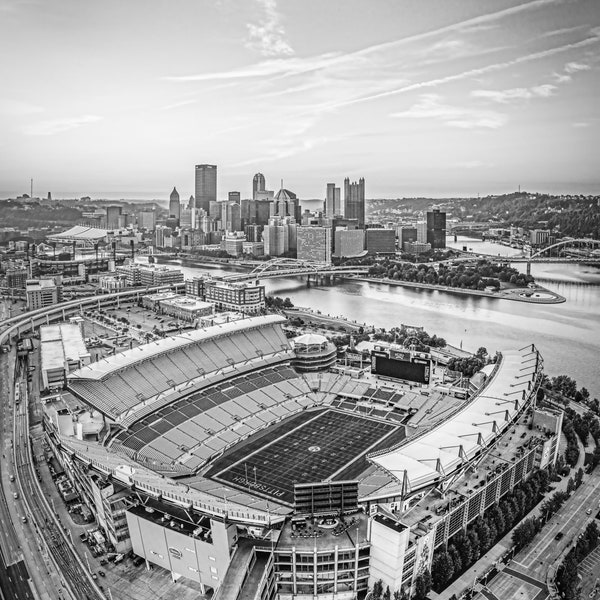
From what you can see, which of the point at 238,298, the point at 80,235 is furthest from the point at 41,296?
the point at 80,235

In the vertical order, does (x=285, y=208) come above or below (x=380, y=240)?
above

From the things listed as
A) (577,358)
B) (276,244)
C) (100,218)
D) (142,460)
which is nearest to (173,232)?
(100,218)

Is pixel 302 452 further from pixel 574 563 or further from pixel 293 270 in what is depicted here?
pixel 293 270

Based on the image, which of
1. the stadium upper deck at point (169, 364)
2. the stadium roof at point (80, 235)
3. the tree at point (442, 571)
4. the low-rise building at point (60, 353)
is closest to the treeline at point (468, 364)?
the stadium upper deck at point (169, 364)

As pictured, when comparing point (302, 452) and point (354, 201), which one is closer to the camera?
point (302, 452)

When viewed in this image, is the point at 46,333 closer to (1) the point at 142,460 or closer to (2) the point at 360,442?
(1) the point at 142,460

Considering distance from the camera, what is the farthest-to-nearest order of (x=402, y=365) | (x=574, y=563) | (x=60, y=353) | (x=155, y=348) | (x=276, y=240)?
(x=276, y=240)
(x=60, y=353)
(x=402, y=365)
(x=155, y=348)
(x=574, y=563)
